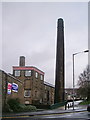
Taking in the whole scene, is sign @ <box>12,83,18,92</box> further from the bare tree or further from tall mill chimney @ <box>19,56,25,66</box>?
the bare tree

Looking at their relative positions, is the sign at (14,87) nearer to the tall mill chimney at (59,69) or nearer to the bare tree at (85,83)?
the tall mill chimney at (59,69)

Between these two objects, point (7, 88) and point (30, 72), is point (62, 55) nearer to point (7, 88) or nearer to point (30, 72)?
point (30, 72)

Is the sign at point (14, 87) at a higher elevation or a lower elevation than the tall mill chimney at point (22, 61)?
lower

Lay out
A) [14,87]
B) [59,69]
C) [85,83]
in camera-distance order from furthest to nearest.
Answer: [85,83] → [59,69] → [14,87]

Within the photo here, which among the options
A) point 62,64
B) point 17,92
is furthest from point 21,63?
point 17,92

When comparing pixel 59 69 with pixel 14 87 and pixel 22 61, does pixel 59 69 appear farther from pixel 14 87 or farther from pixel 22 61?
pixel 14 87

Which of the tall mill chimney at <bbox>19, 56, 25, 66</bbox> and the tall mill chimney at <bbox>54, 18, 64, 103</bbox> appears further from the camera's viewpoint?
the tall mill chimney at <bbox>19, 56, 25, 66</bbox>

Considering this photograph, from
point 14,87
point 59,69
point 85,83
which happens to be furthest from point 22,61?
point 14,87

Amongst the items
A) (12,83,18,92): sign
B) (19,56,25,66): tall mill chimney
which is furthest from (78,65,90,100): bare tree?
(12,83,18,92): sign

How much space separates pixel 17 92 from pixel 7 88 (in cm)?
573

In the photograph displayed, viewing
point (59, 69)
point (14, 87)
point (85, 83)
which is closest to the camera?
point (14, 87)

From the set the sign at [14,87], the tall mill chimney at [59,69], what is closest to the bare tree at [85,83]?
the tall mill chimney at [59,69]

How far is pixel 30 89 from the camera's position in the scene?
52.3 meters

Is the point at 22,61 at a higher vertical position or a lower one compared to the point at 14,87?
higher
